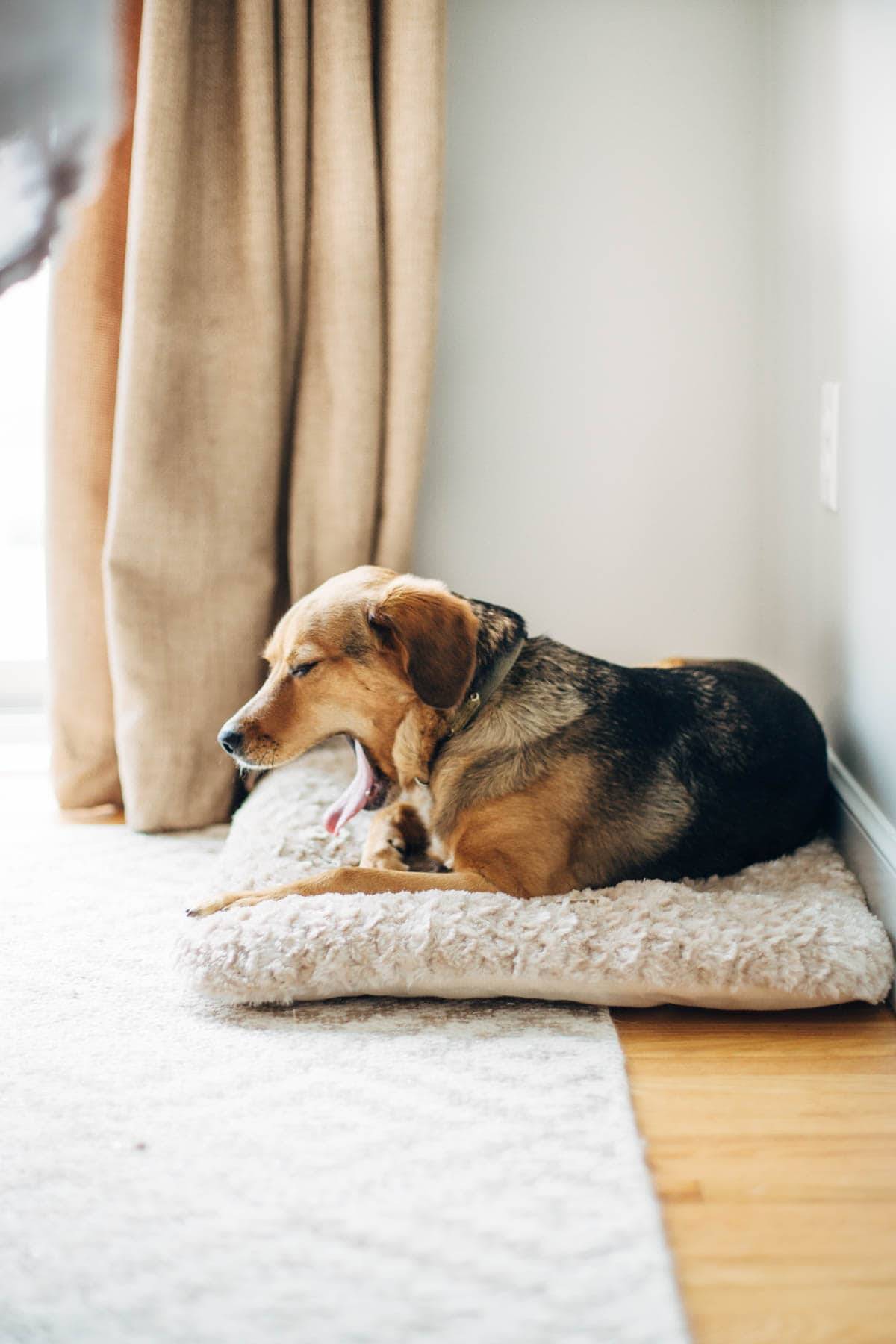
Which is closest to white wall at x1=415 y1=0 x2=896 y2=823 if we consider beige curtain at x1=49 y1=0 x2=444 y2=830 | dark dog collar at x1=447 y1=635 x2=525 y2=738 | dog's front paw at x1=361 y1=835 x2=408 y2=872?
beige curtain at x1=49 y1=0 x2=444 y2=830

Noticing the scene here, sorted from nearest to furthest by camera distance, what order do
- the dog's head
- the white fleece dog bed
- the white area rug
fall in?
1. the white area rug
2. the white fleece dog bed
3. the dog's head

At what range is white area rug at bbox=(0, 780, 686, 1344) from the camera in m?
1.11

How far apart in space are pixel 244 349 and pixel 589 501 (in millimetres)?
837

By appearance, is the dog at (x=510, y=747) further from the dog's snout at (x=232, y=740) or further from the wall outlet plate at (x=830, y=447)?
the wall outlet plate at (x=830, y=447)

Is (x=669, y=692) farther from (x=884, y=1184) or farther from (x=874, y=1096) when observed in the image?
(x=884, y=1184)

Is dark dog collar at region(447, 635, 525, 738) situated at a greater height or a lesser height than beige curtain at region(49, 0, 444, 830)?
lesser

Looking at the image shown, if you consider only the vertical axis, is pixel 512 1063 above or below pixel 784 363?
below

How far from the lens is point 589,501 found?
2.75 m

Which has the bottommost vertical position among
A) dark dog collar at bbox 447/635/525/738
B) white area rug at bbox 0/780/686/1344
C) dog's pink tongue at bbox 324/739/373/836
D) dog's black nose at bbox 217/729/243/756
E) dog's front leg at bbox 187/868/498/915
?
white area rug at bbox 0/780/686/1344

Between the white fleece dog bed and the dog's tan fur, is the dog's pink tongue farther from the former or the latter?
the white fleece dog bed

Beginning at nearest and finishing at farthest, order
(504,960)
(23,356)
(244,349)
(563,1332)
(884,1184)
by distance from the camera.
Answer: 1. (563,1332)
2. (884,1184)
3. (504,960)
4. (244,349)
5. (23,356)

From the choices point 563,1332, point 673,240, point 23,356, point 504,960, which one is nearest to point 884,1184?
point 563,1332

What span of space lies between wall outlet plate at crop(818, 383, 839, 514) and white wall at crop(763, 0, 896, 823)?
0.03 metres

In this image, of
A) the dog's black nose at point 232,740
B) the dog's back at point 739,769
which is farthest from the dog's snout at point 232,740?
the dog's back at point 739,769
